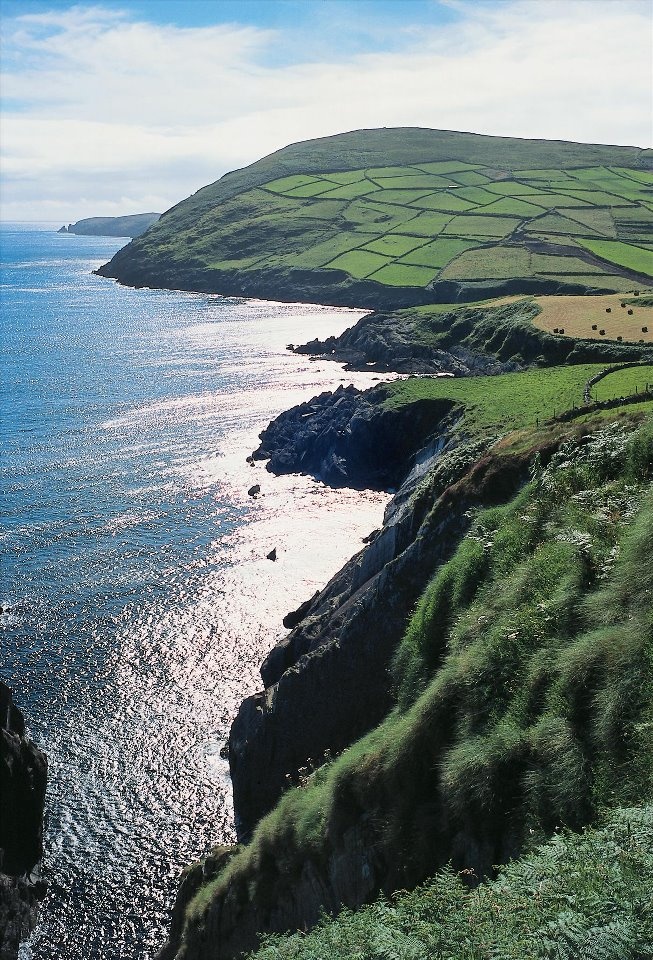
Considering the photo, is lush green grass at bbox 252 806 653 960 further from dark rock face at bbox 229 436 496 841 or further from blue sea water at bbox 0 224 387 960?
blue sea water at bbox 0 224 387 960

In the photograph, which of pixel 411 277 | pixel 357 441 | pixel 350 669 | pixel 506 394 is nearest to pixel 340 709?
pixel 350 669

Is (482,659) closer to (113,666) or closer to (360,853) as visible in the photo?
(360,853)

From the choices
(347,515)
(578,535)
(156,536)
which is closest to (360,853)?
(578,535)

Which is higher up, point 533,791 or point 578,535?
point 578,535

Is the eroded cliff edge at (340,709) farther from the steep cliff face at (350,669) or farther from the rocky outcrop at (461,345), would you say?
the rocky outcrop at (461,345)

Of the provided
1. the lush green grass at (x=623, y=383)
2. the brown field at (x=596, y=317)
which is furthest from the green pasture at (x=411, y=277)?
the lush green grass at (x=623, y=383)

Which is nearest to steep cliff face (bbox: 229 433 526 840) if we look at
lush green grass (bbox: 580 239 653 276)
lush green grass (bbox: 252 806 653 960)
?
lush green grass (bbox: 252 806 653 960)
